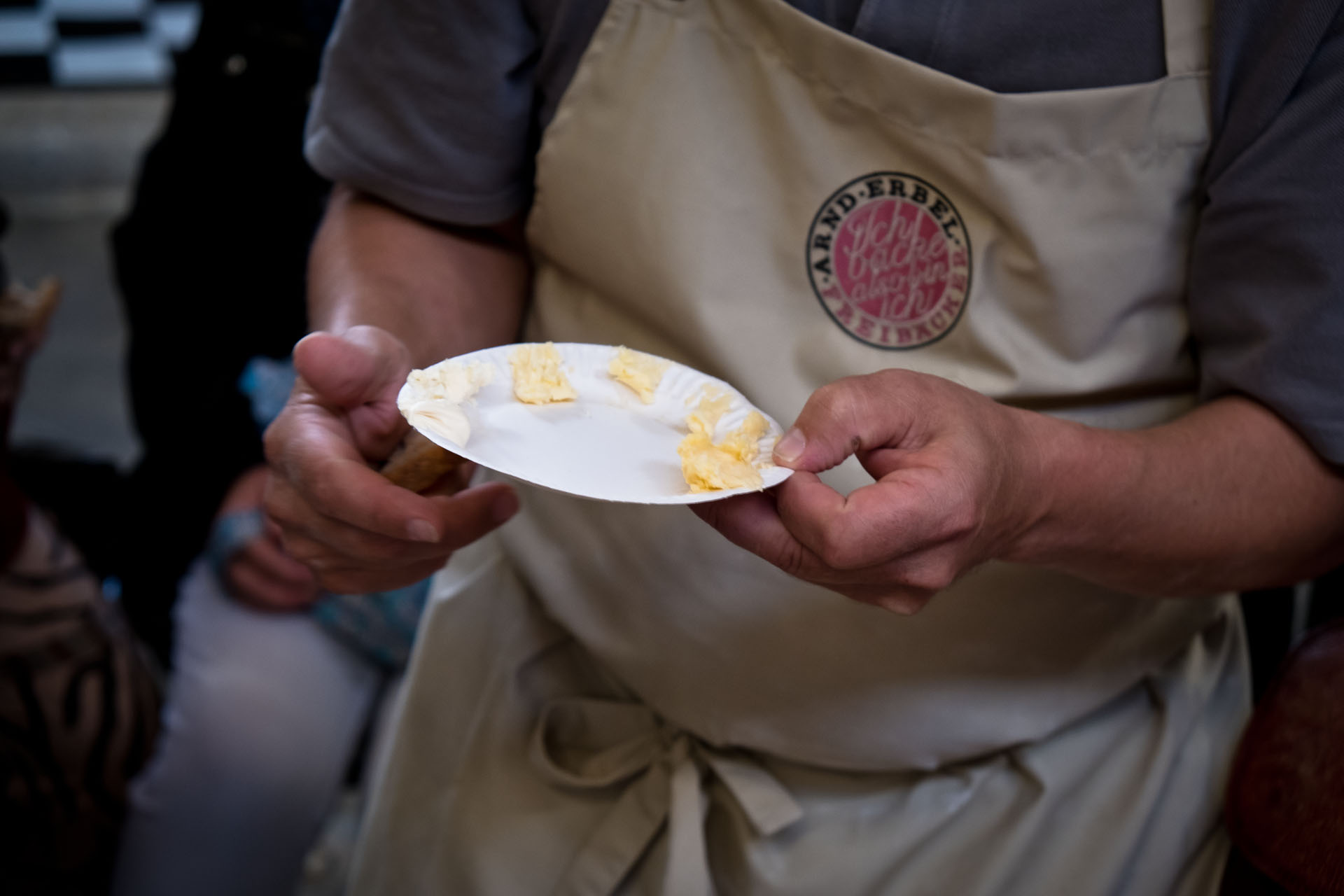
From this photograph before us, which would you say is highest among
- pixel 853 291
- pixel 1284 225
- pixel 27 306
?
pixel 1284 225

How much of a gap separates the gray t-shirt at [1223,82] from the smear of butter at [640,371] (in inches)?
9.5

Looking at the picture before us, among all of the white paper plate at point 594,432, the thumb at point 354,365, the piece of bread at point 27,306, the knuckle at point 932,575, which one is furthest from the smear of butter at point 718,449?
the piece of bread at point 27,306

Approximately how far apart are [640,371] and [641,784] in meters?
0.36

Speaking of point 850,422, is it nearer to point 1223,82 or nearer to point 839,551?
point 839,551

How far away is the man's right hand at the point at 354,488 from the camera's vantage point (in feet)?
2.14

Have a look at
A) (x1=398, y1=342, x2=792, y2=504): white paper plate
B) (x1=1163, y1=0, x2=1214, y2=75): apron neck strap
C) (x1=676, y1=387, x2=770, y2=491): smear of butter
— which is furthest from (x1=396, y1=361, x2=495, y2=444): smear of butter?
(x1=1163, y1=0, x2=1214, y2=75): apron neck strap

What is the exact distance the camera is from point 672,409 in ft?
2.25

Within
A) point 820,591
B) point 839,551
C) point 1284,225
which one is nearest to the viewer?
point 839,551

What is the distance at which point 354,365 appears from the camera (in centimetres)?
69

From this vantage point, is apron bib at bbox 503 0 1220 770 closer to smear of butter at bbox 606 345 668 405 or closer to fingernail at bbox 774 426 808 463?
smear of butter at bbox 606 345 668 405

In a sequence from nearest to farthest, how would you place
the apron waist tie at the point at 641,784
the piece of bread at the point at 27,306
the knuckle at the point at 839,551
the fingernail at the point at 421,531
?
the knuckle at the point at 839,551
the fingernail at the point at 421,531
the apron waist tie at the point at 641,784
the piece of bread at the point at 27,306

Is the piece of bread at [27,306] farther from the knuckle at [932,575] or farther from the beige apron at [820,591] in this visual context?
the knuckle at [932,575]

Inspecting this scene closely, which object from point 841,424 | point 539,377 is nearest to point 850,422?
point 841,424

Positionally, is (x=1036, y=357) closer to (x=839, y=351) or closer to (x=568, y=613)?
(x=839, y=351)
